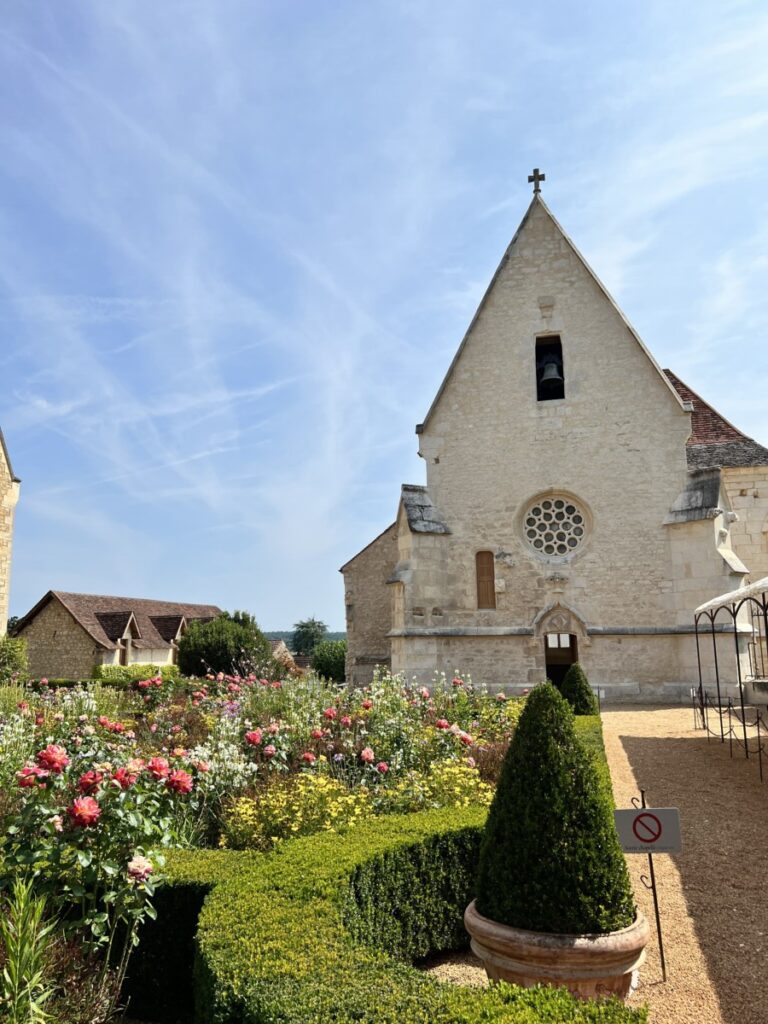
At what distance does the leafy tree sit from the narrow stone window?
20.4 feet

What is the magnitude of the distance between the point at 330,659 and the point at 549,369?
20.4 m

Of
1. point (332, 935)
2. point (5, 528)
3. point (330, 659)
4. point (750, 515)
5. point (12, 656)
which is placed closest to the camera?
point (332, 935)

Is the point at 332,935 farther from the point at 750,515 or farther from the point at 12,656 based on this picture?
the point at 12,656

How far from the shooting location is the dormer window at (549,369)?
658 inches

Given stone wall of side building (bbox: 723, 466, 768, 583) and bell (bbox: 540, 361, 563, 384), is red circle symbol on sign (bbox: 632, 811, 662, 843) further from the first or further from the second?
stone wall of side building (bbox: 723, 466, 768, 583)

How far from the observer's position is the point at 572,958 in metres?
3.06

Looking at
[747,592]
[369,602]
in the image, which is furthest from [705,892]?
[369,602]

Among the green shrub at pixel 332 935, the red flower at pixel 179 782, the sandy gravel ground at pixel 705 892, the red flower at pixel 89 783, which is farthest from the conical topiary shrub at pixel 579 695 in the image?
the red flower at pixel 89 783

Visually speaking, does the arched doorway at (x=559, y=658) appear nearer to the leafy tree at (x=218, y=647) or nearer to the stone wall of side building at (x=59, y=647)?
the leafy tree at (x=218, y=647)

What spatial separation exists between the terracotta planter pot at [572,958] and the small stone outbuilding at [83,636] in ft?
80.0

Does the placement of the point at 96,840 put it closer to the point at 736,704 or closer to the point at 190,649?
the point at 736,704

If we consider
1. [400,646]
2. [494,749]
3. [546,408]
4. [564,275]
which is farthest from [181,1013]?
[564,275]

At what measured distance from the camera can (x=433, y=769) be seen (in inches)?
233

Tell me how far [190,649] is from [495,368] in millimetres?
11303
